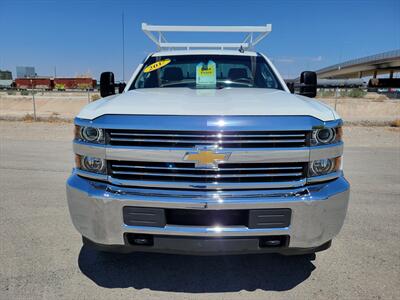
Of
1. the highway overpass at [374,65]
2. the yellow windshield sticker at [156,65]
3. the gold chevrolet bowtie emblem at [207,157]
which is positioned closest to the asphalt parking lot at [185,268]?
the gold chevrolet bowtie emblem at [207,157]

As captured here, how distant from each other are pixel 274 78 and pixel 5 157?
635 cm

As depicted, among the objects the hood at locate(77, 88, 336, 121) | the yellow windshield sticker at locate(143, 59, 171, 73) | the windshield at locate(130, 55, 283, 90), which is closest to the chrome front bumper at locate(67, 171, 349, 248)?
the hood at locate(77, 88, 336, 121)

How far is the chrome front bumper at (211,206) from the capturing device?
7.98ft

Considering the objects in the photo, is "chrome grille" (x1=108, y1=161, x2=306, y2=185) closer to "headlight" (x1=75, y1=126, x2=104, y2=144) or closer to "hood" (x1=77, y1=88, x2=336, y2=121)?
"headlight" (x1=75, y1=126, x2=104, y2=144)

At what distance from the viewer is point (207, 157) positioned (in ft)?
7.89

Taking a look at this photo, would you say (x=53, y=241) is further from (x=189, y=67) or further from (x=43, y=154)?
(x=43, y=154)

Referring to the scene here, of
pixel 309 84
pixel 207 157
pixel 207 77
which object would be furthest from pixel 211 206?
pixel 309 84

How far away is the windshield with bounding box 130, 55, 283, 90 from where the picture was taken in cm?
404

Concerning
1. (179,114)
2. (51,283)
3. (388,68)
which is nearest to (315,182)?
(179,114)

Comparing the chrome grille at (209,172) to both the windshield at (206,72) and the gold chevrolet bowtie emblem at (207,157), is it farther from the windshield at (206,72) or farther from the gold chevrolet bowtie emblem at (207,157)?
the windshield at (206,72)

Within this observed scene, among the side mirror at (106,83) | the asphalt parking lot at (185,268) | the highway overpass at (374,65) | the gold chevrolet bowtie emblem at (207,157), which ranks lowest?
the asphalt parking lot at (185,268)

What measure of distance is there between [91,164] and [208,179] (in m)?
0.88

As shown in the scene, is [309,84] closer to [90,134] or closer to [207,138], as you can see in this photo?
[207,138]

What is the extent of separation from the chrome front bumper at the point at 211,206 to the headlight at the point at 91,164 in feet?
0.34
